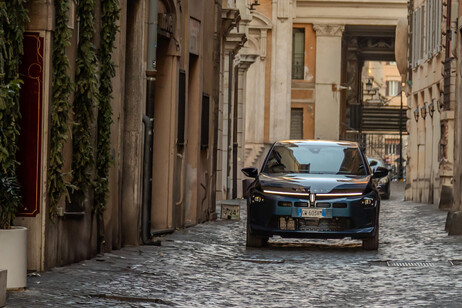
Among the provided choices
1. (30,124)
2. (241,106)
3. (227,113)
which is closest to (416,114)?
(241,106)

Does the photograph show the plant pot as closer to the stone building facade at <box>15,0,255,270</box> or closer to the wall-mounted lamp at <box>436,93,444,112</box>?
the stone building facade at <box>15,0,255,270</box>

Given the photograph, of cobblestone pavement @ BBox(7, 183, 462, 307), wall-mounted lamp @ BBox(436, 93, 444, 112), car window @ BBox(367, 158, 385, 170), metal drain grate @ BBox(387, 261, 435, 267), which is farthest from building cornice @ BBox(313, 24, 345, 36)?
metal drain grate @ BBox(387, 261, 435, 267)

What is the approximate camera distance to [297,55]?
64.2m

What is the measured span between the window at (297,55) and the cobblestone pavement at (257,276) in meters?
43.8

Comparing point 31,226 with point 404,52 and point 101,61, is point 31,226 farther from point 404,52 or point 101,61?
point 404,52

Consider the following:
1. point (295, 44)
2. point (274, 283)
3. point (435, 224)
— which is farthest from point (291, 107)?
point (274, 283)

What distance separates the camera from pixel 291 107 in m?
64.1

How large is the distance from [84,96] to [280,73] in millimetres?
46620

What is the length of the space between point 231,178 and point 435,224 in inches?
715

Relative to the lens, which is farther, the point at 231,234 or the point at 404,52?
the point at 404,52

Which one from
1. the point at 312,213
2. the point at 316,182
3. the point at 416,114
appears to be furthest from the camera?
the point at 416,114

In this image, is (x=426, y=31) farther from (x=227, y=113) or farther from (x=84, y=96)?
(x=84, y=96)

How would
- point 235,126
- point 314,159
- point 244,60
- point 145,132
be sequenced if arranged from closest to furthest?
point 145,132 < point 314,159 < point 235,126 < point 244,60

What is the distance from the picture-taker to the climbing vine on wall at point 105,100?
15.4 metres
